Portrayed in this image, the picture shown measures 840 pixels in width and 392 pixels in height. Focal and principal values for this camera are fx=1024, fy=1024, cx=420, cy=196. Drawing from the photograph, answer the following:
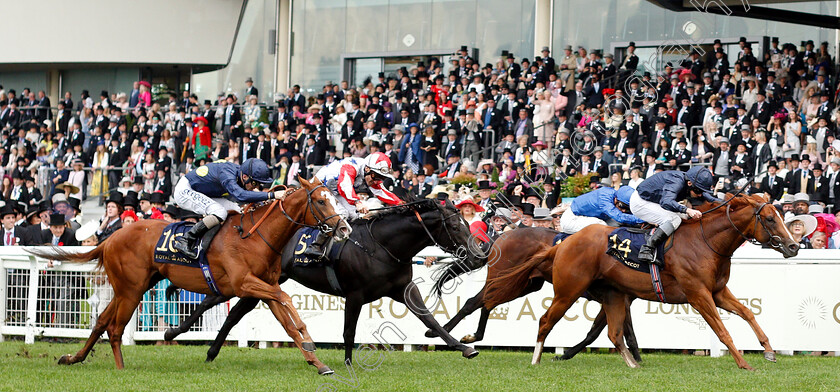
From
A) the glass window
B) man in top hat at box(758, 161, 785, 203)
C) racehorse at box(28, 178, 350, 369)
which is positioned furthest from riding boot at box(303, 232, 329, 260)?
the glass window

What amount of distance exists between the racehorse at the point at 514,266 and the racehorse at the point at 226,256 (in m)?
1.69

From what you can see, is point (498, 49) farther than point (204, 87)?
No

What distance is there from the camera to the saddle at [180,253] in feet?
28.2

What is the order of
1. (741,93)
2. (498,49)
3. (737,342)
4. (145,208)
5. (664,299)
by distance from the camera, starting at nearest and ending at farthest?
(664,299), (737,342), (145,208), (741,93), (498,49)

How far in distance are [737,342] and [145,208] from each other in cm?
854

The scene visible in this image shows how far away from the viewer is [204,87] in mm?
28891

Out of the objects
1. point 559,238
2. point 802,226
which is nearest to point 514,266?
point 559,238

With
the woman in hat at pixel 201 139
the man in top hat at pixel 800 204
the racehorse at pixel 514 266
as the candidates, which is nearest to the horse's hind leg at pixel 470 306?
the racehorse at pixel 514 266

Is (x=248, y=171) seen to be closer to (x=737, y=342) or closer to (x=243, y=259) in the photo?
(x=243, y=259)

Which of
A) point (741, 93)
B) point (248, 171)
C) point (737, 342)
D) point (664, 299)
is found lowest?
point (737, 342)

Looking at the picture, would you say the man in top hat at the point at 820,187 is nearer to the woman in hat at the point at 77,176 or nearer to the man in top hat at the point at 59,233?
the man in top hat at the point at 59,233

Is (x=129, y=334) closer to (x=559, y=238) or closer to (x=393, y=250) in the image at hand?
(x=393, y=250)

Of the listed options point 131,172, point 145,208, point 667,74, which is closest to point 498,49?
point 667,74

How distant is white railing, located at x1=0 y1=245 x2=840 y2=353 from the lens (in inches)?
404
